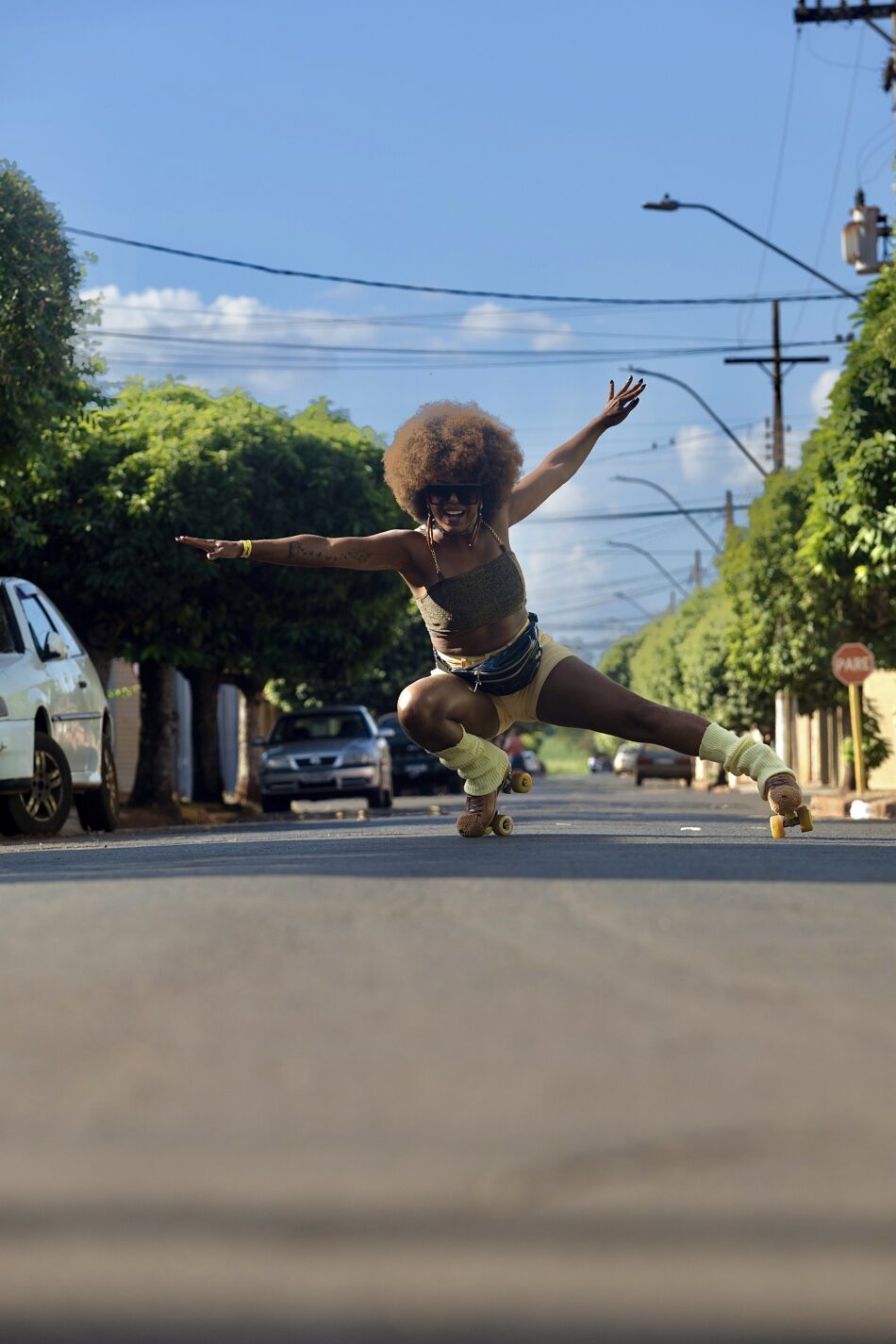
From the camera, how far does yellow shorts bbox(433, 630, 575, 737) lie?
896cm

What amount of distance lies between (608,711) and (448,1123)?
19.4 feet

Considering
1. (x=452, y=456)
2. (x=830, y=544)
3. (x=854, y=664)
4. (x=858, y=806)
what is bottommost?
(x=858, y=806)

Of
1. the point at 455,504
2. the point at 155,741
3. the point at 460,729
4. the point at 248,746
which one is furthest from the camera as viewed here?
the point at 248,746

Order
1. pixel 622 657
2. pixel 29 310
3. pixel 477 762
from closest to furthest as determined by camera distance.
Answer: pixel 477 762, pixel 29 310, pixel 622 657

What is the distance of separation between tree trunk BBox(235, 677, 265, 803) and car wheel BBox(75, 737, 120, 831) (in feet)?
59.1

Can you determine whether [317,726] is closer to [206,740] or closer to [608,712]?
[206,740]

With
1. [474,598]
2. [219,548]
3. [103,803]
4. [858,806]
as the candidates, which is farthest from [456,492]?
[858,806]

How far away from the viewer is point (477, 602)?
8.75 meters

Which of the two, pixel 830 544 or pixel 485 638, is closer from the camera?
pixel 485 638

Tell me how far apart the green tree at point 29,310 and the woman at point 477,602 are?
9.77 meters

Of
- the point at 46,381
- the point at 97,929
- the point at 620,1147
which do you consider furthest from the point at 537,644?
the point at 46,381

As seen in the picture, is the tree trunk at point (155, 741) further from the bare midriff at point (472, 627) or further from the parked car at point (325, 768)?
the bare midriff at point (472, 627)

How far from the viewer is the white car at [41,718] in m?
13.1

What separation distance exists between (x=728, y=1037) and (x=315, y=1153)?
101 centimetres
